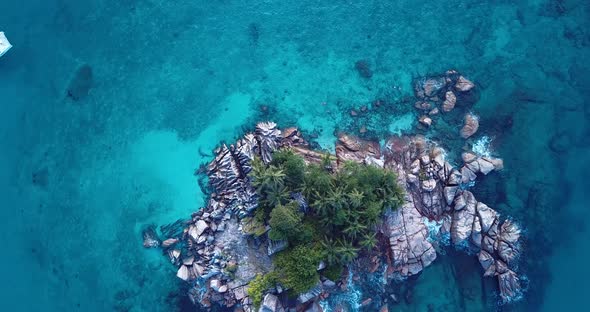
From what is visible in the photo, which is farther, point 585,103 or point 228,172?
point 585,103

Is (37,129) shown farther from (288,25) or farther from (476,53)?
(476,53)

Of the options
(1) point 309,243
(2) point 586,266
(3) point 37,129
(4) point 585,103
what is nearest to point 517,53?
(4) point 585,103

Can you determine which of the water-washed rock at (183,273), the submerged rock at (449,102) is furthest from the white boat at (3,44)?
the submerged rock at (449,102)

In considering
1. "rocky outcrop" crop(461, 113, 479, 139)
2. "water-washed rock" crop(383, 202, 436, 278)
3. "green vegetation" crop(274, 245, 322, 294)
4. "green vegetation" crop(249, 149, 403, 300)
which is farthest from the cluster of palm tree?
"rocky outcrop" crop(461, 113, 479, 139)

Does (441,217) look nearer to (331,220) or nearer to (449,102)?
(449,102)

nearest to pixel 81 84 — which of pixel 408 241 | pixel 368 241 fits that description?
pixel 368 241

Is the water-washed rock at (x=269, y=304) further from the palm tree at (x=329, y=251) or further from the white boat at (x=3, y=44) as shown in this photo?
the white boat at (x=3, y=44)

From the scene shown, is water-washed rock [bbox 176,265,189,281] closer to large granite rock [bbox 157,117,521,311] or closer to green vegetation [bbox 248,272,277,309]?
large granite rock [bbox 157,117,521,311]
